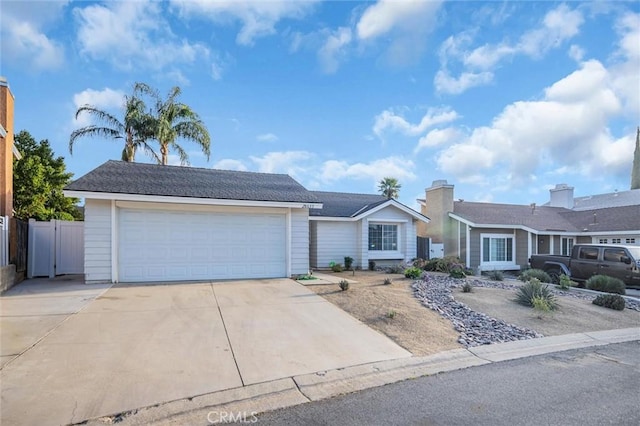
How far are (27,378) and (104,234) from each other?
24.3 ft

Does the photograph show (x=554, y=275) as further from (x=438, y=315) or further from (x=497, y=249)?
(x=438, y=315)

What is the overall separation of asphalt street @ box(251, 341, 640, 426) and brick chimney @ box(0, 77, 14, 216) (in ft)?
43.1

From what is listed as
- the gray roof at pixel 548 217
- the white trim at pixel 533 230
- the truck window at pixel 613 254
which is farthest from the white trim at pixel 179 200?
the gray roof at pixel 548 217

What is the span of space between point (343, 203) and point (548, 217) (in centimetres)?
1542

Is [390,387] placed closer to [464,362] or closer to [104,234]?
[464,362]

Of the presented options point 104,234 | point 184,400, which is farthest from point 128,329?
point 104,234

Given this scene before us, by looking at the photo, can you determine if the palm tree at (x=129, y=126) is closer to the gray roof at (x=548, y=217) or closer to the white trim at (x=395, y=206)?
the white trim at (x=395, y=206)

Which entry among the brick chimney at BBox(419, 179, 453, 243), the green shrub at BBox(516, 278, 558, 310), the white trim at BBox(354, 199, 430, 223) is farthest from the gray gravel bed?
the brick chimney at BBox(419, 179, 453, 243)

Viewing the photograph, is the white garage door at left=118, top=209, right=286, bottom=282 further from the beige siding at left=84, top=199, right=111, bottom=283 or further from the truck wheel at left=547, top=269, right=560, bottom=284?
the truck wheel at left=547, top=269, right=560, bottom=284

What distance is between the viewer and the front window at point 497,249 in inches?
861

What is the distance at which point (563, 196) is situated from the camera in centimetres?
3098

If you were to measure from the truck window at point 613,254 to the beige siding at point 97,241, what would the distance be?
17427 millimetres

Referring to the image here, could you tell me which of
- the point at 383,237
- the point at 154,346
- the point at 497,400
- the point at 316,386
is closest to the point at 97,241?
the point at 154,346

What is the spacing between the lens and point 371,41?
13.0m
